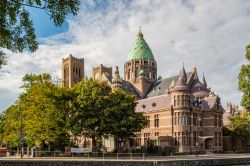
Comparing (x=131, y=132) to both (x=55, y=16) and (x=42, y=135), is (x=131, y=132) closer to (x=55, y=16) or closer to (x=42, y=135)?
(x=42, y=135)

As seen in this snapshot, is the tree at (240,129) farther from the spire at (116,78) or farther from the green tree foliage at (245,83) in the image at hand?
the green tree foliage at (245,83)

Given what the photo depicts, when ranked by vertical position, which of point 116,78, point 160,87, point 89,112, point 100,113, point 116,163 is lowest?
point 116,163

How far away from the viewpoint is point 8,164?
37250 mm

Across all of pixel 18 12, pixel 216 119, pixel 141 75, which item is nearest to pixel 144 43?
pixel 141 75

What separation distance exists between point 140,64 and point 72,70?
30.0 meters

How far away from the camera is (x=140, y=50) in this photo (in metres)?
132

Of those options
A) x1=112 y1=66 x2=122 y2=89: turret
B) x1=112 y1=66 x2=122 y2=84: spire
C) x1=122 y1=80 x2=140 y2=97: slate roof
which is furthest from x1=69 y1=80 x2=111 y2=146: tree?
x1=122 y1=80 x2=140 y2=97: slate roof

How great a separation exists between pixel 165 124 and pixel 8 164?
186 feet

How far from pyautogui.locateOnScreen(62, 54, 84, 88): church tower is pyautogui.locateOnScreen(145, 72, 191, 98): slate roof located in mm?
36881

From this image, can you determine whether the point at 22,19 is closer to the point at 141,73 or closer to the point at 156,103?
the point at 156,103

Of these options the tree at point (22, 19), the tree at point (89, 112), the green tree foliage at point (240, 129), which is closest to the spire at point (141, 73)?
the green tree foliage at point (240, 129)

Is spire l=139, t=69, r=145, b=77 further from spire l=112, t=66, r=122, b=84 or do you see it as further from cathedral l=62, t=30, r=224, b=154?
spire l=112, t=66, r=122, b=84

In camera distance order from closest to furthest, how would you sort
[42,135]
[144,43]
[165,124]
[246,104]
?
[246,104]
[42,135]
[165,124]
[144,43]

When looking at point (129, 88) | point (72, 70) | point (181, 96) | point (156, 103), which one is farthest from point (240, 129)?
point (72, 70)
